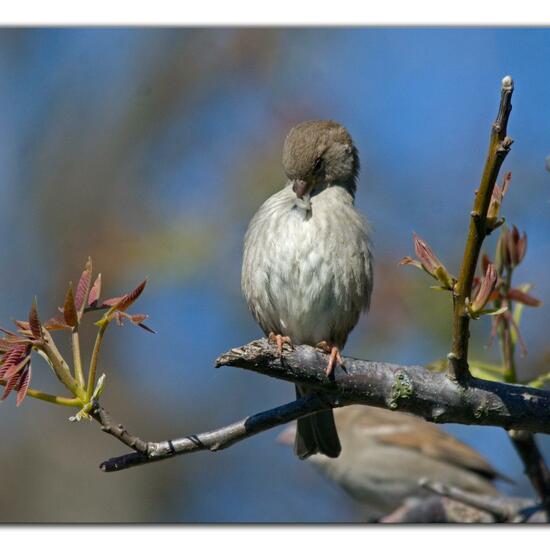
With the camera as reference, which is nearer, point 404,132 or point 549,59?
point 549,59

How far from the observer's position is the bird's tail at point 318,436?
256 centimetres

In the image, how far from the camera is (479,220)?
1.46 m

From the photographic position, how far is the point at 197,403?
379cm

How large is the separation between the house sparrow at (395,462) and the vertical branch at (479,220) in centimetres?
225

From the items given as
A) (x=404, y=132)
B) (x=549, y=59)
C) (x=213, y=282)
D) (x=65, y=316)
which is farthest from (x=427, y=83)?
(x=65, y=316)

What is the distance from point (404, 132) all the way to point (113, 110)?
1.38m

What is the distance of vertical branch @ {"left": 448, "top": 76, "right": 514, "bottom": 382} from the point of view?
138cm

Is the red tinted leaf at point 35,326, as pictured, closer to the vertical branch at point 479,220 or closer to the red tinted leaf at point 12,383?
the red tinted leaf at point 12,383

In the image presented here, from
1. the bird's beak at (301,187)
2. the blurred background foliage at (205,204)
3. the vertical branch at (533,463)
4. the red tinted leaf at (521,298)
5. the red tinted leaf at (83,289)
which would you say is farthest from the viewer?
the blurred background foliage at (205,204)

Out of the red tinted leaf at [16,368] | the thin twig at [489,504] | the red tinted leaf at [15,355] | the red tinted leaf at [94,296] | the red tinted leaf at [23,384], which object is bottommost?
the thin twig at [489,504]

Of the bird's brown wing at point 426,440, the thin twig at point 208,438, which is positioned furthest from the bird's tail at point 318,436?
the bird's brown wing at point 426,440

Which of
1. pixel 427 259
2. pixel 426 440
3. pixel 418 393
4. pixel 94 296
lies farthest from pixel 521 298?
pixel 426 440

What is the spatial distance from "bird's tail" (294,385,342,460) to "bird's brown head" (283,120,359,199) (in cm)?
63

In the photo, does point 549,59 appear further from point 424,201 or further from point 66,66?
point 66,66
